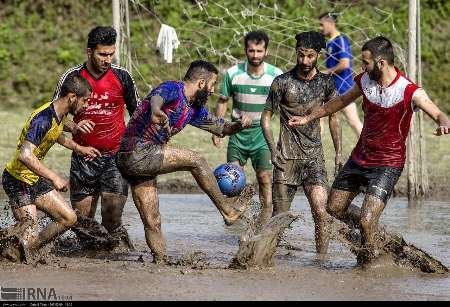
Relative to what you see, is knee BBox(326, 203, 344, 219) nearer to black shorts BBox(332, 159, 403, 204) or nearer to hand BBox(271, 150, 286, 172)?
black shorts BBox(332, 159, 403, 204)

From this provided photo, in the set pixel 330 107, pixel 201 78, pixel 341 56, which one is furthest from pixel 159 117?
pixel 341 56

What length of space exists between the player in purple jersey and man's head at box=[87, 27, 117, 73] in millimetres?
787

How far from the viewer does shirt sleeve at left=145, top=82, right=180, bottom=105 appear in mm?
9383

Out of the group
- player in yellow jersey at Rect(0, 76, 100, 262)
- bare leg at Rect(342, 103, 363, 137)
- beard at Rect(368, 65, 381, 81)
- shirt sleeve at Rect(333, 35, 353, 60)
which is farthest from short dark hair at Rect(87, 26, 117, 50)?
bare leg at Rect(342, 103, 363, 137)

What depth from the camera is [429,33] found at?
20672 mm

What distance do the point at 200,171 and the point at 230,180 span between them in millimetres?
1129

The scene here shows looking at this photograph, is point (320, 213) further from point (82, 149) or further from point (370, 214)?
point (82, 149)

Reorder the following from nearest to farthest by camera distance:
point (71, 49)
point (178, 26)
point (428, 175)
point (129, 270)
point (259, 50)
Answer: point (129, 270), point (259, 50), point (428, 175), point (178, 26), point (71, 49)

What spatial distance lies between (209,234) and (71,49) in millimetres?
9164

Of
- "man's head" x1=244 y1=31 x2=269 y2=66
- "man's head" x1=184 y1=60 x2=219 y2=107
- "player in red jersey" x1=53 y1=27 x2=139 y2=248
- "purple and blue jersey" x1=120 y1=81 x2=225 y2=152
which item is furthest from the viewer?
"man's head" x1=244 y1=31 x2=269 y2=66

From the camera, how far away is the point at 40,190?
31.8 feet

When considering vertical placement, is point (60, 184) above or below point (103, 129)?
below
